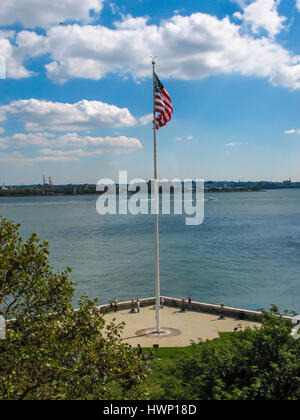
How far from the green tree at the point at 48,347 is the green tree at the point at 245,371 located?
8.32 feet

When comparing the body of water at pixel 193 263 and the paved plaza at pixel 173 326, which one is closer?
the paved plaza at pixel 173 326

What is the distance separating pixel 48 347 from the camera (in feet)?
32.6

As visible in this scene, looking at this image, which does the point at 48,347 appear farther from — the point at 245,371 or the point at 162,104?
the point at 162,104

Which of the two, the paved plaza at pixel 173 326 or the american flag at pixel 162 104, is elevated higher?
the american flag at pixel 162 104

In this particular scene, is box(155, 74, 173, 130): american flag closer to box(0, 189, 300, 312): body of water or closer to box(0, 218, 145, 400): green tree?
box(0, 218, 145, 400): green tree

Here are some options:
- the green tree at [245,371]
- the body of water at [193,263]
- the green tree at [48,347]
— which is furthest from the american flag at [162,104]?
the body of water at [193,263]

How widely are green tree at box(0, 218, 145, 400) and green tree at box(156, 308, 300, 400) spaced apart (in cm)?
254

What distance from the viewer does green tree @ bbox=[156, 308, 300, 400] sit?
477 inches

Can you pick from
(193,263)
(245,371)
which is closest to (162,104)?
(245,371)

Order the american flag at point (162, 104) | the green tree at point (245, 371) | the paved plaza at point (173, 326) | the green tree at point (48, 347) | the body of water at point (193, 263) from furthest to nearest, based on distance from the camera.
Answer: the body of water at point (193, 263), the paved plaza at point (173, 326), the american flag at point (162, 104), the green tree at point (245, 371), the green tree at point (48, 347)

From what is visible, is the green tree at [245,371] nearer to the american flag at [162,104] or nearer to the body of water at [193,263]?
the american flag at [162,104]

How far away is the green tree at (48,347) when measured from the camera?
9.23 m

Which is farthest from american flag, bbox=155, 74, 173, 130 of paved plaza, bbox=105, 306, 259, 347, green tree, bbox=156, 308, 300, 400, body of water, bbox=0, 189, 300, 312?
body of water, bbox=0, 189, 300, 312

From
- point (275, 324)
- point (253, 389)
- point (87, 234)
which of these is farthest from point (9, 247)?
point (87, 234)
